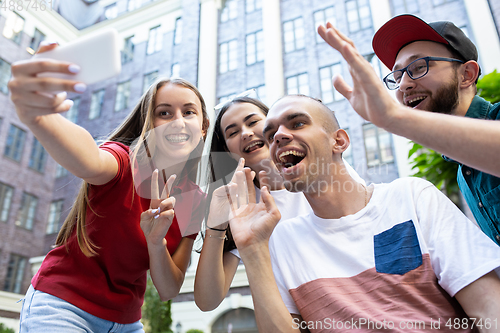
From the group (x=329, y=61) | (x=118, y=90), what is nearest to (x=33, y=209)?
(x=118, y=90)

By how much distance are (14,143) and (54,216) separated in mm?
2859

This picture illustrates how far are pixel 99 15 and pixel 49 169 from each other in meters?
6.54

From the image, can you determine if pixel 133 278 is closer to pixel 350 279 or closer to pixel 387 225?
pixel 350 279

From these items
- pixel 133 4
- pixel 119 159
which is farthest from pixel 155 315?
pixel 133 4

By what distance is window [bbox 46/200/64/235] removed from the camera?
1270cm

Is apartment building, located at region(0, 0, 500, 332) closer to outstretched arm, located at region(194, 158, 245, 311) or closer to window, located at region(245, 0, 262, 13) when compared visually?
window, located at region(245, 0, 262, 13)

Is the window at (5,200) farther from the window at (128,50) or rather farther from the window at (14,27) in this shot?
the window at (128,50)

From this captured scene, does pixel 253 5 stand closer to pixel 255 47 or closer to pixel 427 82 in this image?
pixel 255 47

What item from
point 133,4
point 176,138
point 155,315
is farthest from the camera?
point 133,4

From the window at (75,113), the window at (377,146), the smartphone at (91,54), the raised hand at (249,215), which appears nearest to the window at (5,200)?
the window at (75,113)

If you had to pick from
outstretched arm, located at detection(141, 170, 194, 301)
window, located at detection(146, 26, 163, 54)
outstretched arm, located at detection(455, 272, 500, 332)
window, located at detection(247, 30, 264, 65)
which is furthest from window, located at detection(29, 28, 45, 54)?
outstretched arm, located at detection(455, 272, 500, 332)

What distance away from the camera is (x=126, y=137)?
183 cm

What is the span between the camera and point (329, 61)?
10.1m

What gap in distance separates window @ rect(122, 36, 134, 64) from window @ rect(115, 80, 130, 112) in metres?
0.81
